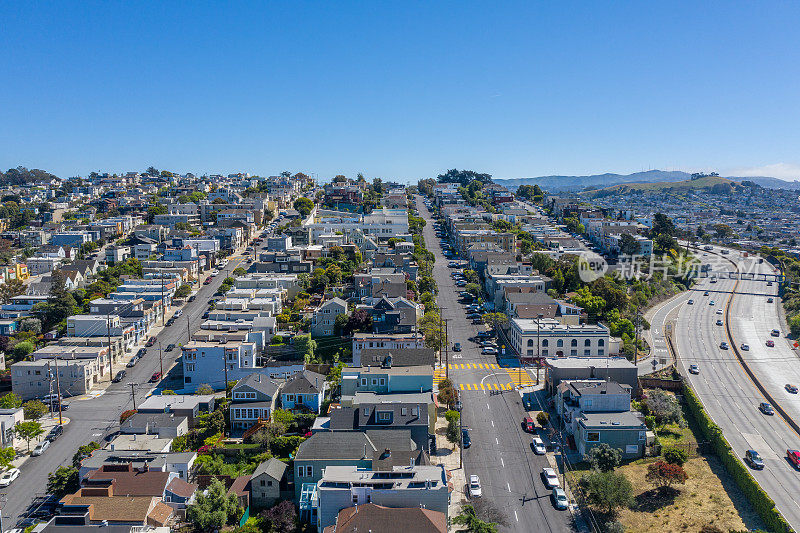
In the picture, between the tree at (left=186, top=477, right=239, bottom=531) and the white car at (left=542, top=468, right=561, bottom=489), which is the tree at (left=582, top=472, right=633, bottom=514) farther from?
the tree at (left=186, top=477, right=239, bottom=531)

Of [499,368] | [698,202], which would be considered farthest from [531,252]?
[698,202]

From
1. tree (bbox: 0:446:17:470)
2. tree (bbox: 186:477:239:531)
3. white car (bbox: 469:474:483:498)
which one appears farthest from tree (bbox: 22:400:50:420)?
white car (bbox: 469:474:483:498)

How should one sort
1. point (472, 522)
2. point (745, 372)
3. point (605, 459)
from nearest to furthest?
point (472, 522)
point (605, 459)
point (745, 372)

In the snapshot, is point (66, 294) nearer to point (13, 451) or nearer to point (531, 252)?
point (13, 451)

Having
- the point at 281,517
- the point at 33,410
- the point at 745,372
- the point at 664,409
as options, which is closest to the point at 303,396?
the point at 281,517

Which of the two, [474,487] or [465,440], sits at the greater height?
[465,440]

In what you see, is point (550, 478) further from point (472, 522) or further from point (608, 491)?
point (472, 522)
